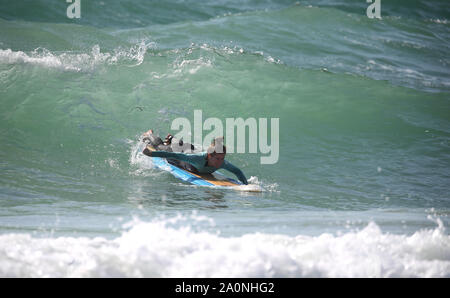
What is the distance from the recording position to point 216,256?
445 centimetres

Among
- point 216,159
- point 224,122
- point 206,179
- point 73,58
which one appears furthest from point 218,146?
point 73,58

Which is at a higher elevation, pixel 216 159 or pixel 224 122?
pixel 224 122

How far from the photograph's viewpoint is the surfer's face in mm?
8945

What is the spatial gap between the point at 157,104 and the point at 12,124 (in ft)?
11.0

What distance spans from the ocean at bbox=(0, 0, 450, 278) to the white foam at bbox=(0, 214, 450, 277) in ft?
0.06

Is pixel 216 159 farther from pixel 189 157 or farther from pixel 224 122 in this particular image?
pixel 224 122

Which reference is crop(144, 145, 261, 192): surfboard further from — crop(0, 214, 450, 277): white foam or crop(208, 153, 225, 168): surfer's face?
crop(0, 214, 450, 277): white foam

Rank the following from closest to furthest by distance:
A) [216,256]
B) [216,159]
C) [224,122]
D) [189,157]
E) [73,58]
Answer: [216,256]
[216,159]
[189,157]
[224,122]
[73,58]

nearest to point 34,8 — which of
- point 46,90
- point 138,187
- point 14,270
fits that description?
point 46,90

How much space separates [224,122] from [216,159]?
4.28m

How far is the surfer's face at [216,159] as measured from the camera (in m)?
8.95

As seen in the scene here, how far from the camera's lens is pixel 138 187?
28.4 ft
